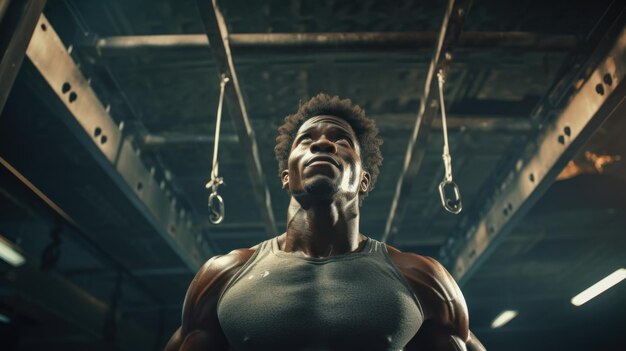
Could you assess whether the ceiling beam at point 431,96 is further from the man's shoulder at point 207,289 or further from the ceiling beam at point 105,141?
the ceiling beam at point 105,141

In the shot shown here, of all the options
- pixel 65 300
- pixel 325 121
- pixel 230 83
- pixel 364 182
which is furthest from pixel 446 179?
pixel 65 300

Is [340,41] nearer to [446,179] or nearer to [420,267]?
[446,179]

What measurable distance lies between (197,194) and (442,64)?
314cm

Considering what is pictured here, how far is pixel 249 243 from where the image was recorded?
593 centimetres

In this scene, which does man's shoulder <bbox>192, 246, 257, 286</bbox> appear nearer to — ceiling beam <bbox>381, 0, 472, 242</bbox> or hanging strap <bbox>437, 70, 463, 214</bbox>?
hanging strap <bbox>437, 70, 463, 214</bbox>

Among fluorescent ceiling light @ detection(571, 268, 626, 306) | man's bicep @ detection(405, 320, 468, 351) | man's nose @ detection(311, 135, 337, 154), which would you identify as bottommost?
man's bicep @ detection(405, 320, 468, 351)

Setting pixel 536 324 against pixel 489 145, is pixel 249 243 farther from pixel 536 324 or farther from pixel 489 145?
pixel 536 324

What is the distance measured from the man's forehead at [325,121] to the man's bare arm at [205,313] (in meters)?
0.74

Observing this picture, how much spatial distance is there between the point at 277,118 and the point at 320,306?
2387 millimetres

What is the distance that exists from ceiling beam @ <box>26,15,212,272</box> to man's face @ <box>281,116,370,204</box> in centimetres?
153

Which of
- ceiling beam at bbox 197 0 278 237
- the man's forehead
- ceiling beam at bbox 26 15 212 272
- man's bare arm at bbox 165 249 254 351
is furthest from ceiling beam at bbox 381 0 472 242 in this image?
ceiling beam at bbox 26 15 212 272

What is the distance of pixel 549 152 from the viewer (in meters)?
3.37

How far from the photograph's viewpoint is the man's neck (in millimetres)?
1949

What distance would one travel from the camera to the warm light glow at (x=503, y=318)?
8367 millimetres
